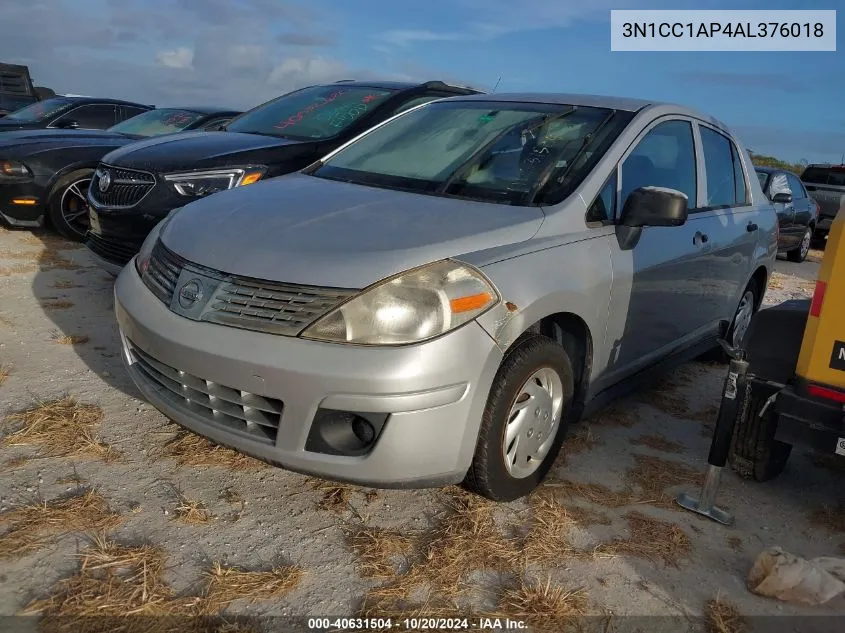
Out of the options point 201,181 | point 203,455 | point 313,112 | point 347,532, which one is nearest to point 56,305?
point 201,181

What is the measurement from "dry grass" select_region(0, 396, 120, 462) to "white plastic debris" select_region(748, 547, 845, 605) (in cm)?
Result: 249

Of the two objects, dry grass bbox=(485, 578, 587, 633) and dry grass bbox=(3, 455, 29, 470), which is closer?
dry grass bbox=(485, 578, 587, 633)

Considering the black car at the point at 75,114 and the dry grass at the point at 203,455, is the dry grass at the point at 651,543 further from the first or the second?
the black car at the point at 75,114

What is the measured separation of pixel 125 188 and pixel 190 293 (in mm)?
2593

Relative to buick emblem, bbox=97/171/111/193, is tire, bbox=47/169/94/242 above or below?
below

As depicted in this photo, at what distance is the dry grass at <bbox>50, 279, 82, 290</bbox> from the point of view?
17.6 feet

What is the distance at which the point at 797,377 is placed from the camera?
2.72 m

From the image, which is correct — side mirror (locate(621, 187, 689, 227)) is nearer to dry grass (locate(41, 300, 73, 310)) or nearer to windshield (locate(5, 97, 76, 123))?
dry grass (locate(41, 300, 73, 310))

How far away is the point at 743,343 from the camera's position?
303 cm

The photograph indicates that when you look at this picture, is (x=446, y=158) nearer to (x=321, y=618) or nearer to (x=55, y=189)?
(x=321, y=618)

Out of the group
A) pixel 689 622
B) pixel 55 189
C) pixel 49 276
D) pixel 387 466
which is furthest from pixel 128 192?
pixel 689 622

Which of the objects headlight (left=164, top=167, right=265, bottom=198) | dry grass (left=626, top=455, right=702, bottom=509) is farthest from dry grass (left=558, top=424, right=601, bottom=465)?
headlight (left=164, top=167, right=265, bottom=198)

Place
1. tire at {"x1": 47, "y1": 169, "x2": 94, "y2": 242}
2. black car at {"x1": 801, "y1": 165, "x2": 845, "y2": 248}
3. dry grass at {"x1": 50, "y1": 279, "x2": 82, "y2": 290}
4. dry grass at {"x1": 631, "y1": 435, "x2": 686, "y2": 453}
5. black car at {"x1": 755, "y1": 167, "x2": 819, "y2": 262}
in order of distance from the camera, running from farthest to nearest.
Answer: black car at {"x1": 801, "y1": 165, "x2": 845, "y2": 248}
black car at {"x1": 755, "y1": 167, "x2": 819, "y2": 262}
tire at {"x1": 47, "y1": 169, "x2": 94, "y2": 242}
dry grass at {"x1": 50, "y1": 279, "x2": 82, "y2": 290}
dry grass at {"x1": 631, "y1": 435, "x2": 686, "y2": 453}

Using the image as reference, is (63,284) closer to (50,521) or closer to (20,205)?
(20,205)
